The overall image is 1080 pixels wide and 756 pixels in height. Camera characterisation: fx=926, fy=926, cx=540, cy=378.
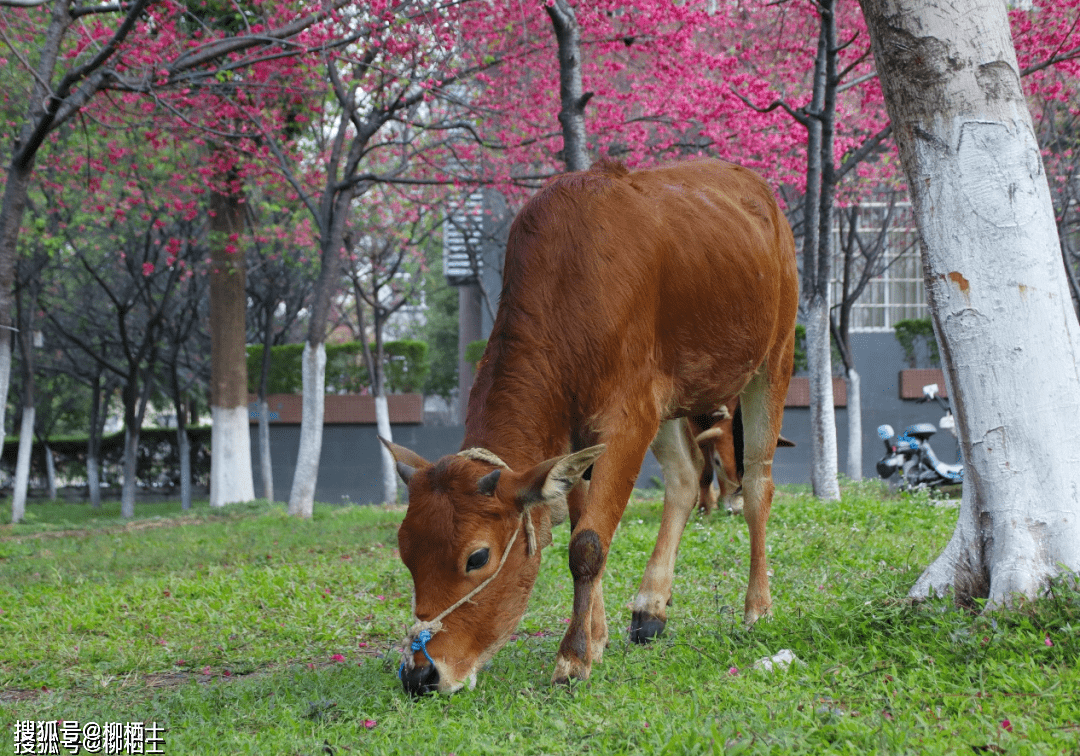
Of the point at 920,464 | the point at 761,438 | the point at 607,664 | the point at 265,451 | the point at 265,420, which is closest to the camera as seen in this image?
the point at 607,664

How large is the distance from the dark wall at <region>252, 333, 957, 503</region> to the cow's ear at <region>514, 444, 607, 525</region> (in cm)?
1464

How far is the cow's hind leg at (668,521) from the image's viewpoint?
15.2 feet

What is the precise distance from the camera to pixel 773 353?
526 centimetres

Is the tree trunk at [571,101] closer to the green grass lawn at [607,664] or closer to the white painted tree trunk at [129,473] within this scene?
the green grass lawn at [607,664]

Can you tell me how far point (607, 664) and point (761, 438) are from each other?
1792 mm

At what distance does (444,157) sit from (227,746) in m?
15.0

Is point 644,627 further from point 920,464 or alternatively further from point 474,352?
point 474,352

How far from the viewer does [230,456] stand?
597 inches

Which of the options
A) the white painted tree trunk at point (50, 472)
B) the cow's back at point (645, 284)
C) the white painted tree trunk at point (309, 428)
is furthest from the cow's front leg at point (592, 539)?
the white painted tree trunk at point (50, 472)

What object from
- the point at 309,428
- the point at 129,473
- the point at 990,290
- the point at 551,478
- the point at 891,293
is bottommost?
the point at 129,473

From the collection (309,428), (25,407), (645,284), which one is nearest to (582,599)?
(645,284)

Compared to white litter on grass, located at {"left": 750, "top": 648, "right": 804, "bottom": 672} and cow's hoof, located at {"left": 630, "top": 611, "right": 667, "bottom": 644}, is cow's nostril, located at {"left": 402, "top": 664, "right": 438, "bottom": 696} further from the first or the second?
cow's hoof, located at {"left": 630, "top": 611, "right": 667, "bottom": 644}

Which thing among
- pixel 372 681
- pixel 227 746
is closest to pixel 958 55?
pixel 372 681

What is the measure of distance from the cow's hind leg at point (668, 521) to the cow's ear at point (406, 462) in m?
1.46
